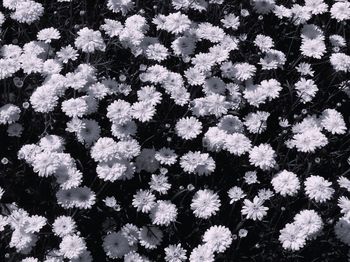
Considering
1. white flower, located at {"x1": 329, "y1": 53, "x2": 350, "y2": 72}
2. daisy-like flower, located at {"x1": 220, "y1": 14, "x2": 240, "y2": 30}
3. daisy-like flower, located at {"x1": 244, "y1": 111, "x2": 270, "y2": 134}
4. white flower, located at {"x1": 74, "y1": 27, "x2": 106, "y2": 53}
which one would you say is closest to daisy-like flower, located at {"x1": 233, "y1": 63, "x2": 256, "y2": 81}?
daisy-like flower, located at {"x1": 244, "y1": 111, "x2": 270, "y2": 134}

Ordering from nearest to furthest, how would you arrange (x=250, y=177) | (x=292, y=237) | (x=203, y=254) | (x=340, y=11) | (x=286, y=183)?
1. (x=203, y=254)
2. (x=292, y=237)
3. (x=286, y=183)
4. (x=250, y=177)
5. (x=340, y=11)

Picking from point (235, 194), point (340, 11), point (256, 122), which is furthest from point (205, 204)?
point (340, 11)

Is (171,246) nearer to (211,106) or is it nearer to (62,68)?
(211,106)

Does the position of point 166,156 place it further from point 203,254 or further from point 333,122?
point 333,122

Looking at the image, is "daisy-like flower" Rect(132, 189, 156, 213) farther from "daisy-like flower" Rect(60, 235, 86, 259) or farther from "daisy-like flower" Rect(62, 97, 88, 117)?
"daisy-like flower" Rect(62, 97, 88, 117)

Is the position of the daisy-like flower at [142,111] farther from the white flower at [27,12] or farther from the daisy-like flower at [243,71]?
the white flower at [27,12]

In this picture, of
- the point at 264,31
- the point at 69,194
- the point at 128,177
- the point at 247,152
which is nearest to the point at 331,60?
the point at 264,31

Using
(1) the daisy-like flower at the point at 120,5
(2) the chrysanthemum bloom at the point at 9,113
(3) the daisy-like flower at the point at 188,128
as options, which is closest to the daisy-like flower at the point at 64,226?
(2) the chrysanthemum bloom at the point at 9,113
